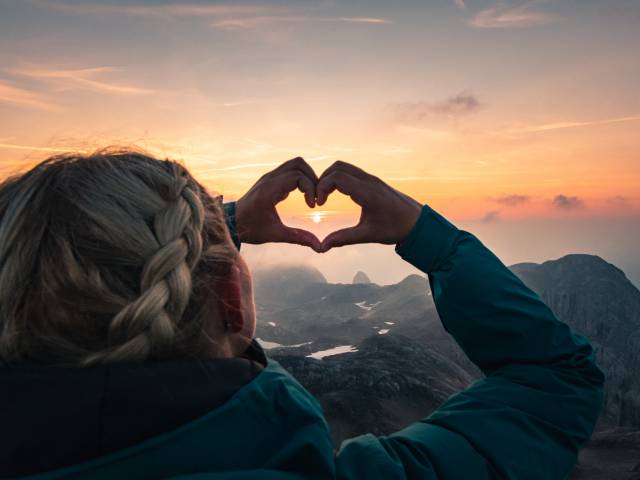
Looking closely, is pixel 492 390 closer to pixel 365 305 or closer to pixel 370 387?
pixel 370 387

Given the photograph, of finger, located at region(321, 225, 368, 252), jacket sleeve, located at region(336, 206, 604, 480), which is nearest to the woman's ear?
jacket sleeve, located at region(336, 206, 604, 480)

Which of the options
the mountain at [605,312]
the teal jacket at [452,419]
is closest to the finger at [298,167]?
the teal jacket at [452,419]

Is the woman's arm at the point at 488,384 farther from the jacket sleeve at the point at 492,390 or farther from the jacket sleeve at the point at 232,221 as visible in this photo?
the jacket sleeve at the point at 232,221

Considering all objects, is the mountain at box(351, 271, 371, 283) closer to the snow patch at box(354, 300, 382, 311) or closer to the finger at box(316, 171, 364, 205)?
the snow patch at box(354, 300, 382, 311)

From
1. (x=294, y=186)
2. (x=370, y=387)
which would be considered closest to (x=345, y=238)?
(x=294, y=186)

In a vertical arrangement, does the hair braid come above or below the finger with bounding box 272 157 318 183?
below

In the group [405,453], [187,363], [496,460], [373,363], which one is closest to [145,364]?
[187,363]

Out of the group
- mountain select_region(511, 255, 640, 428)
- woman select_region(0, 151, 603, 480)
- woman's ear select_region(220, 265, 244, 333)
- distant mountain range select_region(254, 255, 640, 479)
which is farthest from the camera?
mountain select_region(511, 255, 640, 428)

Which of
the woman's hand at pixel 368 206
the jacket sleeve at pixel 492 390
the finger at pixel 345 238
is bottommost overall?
the jacket sleeve at pixel 492 390
